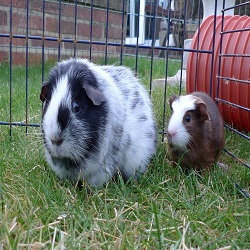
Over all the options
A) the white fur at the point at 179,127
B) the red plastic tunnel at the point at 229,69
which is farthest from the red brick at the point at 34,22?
the white fur at the point at 179,127

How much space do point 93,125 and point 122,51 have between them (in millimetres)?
952

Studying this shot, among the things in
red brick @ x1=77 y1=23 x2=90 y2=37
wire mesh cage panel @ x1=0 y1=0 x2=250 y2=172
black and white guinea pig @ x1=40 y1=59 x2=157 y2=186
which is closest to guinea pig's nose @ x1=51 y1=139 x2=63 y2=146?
black and white guinea pig @ x1=40 y1=59 x2=157 y2=186

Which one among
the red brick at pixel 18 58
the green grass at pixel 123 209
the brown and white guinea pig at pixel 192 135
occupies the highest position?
the red brick at pixel 18 58

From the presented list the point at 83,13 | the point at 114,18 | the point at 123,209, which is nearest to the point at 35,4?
the point at 83,13

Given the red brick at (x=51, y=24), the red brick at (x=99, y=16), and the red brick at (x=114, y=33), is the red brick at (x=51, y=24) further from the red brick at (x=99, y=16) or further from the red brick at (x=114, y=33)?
the red brick at (x=114, y=33)

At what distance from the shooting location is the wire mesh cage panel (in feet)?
8.76

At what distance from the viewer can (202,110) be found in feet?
7.22

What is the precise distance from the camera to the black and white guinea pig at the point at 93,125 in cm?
173

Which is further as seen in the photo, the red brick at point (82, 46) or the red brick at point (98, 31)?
the red brick at point (98, 31)

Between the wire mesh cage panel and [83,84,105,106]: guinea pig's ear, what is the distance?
73cm

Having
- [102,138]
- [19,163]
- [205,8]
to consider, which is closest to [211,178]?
[102,138]

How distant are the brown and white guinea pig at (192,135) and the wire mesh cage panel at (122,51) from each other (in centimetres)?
17

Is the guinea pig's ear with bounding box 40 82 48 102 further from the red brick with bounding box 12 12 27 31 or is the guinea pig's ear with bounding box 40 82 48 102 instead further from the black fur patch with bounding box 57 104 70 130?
the red brick with bounding box 12 12 27 31

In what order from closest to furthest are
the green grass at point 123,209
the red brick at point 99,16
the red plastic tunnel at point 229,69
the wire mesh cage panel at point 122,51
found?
the green grass at point 123,209
the wire mesh cage panel at point 122,51
the red plastic tunnel at point 229,69
the red brick at point 99,16
